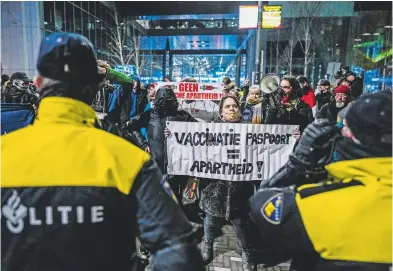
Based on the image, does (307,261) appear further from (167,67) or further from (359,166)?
(167,67)

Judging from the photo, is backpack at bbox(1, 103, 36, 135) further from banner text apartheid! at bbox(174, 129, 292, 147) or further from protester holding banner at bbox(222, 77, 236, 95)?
protester holding banner at bbox(222, 77, 236, 95)

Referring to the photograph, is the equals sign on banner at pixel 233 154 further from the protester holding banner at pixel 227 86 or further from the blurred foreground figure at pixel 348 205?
the protester holding banner at pixel 227 86

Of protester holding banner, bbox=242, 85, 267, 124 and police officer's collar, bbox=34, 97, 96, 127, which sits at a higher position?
police officer's collar, bbox=34, 97, 96, 127

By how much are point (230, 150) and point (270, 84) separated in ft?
5.23

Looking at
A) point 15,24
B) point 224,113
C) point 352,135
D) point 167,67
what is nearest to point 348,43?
point 167,67

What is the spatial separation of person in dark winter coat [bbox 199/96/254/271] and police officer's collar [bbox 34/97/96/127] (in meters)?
2.69

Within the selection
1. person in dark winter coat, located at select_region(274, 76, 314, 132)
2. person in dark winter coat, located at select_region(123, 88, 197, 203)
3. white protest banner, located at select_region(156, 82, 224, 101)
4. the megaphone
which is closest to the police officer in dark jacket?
person in dark winter coat, located at select_region(123, 88, 197, 203)

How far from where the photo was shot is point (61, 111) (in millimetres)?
1116

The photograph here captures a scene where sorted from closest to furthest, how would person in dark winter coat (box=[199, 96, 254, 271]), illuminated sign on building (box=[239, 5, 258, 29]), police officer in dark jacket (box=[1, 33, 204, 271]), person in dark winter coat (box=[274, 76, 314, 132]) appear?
1. police officer in dark jacket (box=[1, 33, 204, 271])
2. person in dark winter coat (box=[199, 96, 254, 271])
3. person in dark winter coat (box=[274, 76, 314, 132])
4. illuminated sign on building (box=[239, 5, 258, 29])

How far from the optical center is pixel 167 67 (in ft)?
130

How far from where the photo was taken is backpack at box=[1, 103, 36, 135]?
10.3ft

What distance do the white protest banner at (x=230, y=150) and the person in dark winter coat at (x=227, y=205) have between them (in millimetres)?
105

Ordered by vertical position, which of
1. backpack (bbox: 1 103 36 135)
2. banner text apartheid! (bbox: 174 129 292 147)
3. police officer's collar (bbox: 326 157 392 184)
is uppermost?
police officer's collar (bbox: 326 157 392 184)

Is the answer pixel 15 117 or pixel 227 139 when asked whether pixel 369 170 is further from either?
pixel 15 117
